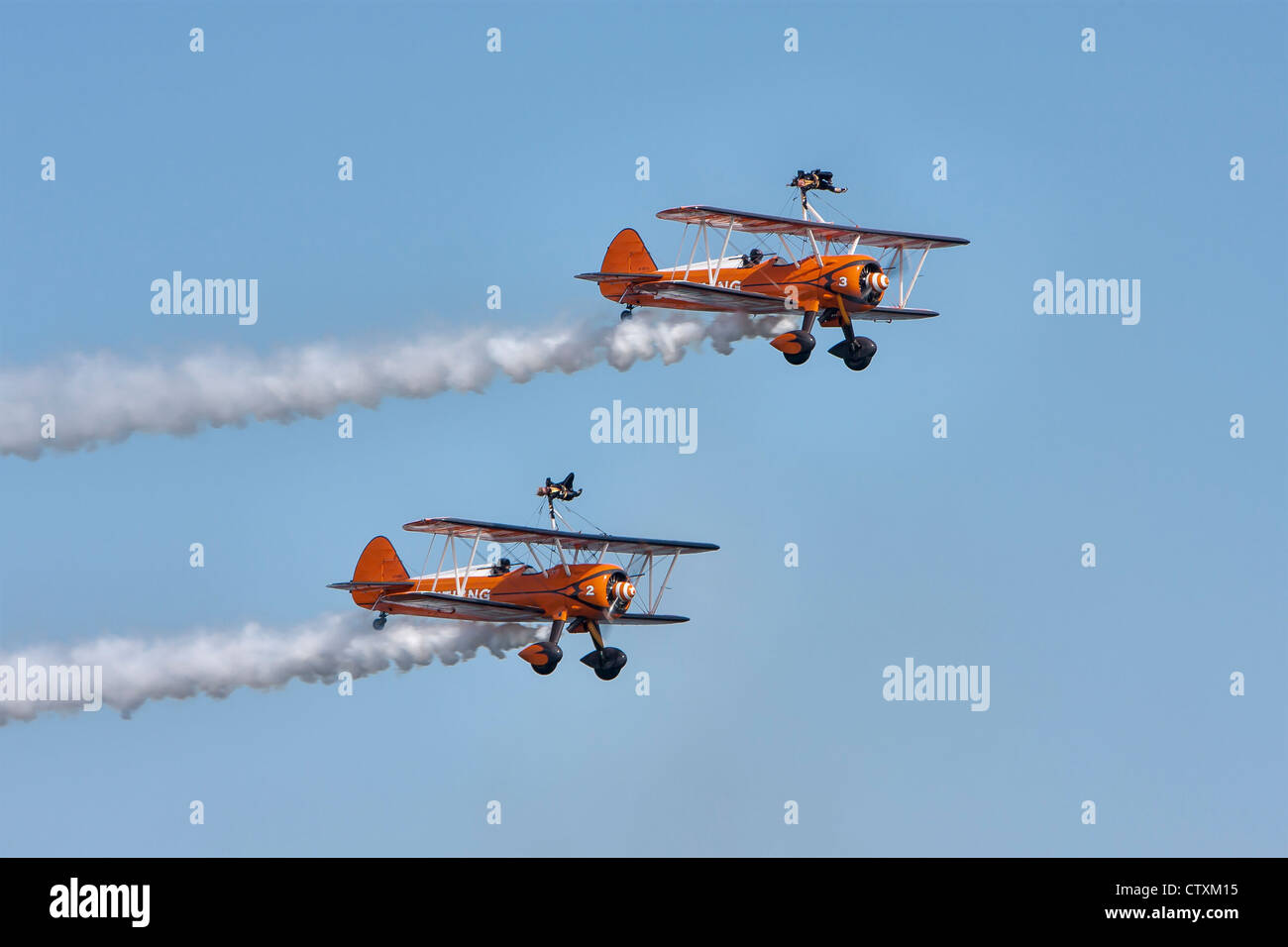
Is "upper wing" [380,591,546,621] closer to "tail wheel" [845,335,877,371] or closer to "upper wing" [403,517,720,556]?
"upper wing" [403,517,720,556]

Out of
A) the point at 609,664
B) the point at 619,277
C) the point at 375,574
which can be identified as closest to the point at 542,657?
the point at 609,664

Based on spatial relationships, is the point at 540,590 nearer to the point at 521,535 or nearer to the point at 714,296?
the point at 521,535

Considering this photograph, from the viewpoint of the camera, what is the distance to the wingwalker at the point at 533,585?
64.1 metres

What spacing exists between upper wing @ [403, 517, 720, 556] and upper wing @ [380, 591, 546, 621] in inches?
58.8

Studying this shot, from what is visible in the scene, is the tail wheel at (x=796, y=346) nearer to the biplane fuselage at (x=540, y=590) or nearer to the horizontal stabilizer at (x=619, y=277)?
the horizontal stabilizer at (x=619, y=277)

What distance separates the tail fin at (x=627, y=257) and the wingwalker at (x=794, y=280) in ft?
3.58

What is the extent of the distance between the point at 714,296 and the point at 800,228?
294cm

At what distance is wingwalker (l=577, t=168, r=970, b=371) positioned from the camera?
66.9 m

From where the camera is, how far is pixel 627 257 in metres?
70.5

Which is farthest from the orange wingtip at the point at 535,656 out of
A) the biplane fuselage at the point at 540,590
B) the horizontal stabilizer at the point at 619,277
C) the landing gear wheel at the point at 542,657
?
the horizontal stabilizer at the point at 619,277
